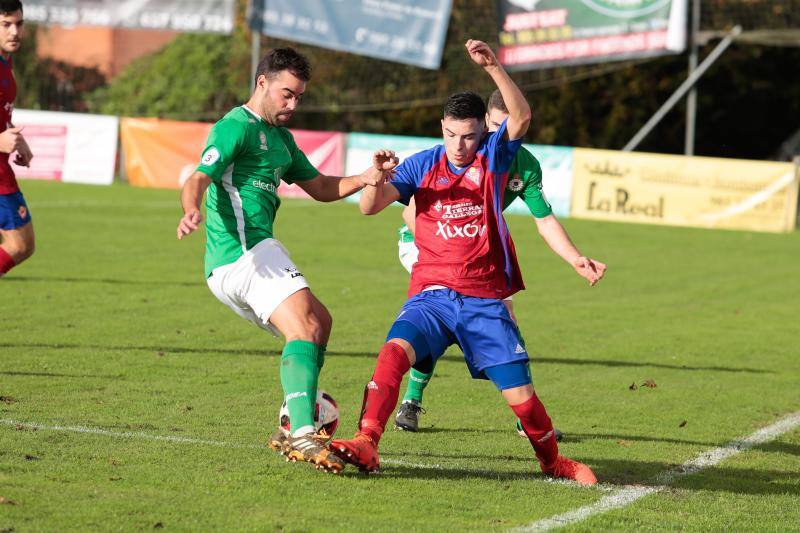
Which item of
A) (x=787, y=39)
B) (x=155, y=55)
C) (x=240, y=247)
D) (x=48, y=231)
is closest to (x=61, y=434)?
(x=240, y=247)

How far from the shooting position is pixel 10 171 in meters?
8.52

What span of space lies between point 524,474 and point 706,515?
40.2 inches

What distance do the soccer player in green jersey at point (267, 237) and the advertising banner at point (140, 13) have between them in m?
24.3

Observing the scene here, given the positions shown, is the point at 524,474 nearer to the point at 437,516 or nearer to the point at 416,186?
the point at 437,516

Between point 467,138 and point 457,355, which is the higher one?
point 467,138

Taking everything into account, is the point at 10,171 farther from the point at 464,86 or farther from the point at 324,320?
the point at 464,86

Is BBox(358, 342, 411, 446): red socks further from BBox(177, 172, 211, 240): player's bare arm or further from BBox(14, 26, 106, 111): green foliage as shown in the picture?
BBox(14, 26, 106, 111): green foliage

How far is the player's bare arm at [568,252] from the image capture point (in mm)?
6168

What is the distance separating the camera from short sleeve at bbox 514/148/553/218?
645 cm

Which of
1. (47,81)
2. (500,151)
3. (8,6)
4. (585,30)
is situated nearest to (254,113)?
(500,151)

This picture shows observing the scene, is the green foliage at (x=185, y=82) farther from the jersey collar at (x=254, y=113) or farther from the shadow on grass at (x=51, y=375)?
the jersey collar at (x=254, y=113)

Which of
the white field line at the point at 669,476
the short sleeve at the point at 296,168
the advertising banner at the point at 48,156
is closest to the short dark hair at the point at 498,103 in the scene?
the short sleeve at the point at 296,168

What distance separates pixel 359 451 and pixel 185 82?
38053 millimetres

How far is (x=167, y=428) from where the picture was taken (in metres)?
6.88
